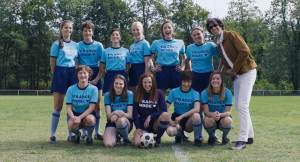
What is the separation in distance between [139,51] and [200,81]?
1323 mm


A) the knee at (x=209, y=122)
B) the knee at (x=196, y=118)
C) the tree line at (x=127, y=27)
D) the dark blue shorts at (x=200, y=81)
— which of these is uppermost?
the tree line at (x=127, y=27)

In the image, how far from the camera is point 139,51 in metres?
8.81

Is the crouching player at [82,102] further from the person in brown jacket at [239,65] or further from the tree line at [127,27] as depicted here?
the tree line at [127,27]

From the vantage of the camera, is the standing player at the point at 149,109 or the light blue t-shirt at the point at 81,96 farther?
the light blue t-shirt at the point at 81,96

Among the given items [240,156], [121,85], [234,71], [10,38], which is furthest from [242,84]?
[10,38]

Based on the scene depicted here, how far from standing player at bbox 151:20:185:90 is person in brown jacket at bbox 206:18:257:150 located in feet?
3.57

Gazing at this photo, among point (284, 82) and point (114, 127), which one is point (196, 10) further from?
point (114, 127)

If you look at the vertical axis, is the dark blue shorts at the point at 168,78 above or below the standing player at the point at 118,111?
above

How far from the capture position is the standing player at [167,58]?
8641mm

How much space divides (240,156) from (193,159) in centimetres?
74

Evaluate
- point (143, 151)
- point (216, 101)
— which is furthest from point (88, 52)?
point (216, 101)

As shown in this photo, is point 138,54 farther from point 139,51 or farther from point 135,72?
point 135,72

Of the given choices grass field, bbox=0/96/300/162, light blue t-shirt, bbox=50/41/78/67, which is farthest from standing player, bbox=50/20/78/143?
grass field, bbox=0/96/300/162

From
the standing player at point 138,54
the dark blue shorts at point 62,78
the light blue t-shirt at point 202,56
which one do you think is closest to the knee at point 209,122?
the light blue t-shirt at point 202,56
